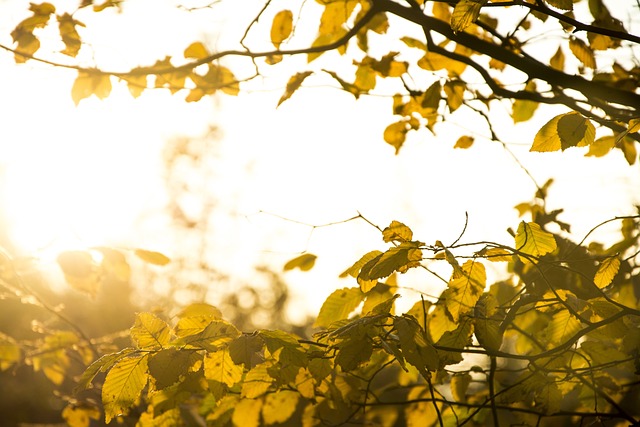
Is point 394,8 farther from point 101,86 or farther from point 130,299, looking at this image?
point 130,299

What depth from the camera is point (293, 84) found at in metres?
1.93

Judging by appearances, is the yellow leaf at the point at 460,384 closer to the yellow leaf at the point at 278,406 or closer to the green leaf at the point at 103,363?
the yellow leaf at the point at 278,406

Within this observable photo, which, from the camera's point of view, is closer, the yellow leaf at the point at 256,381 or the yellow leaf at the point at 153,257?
the yellow leaf at the point at 256,381

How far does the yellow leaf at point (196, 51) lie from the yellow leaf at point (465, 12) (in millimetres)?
1143

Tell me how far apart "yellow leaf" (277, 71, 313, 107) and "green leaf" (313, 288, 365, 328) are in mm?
714

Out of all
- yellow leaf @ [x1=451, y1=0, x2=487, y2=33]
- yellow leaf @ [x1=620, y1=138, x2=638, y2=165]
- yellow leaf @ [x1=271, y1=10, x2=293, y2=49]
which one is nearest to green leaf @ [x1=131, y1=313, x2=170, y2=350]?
yellow leaf @ [x1=451, y1=0, x2=487, y2=33]

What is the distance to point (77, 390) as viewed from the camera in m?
1.18

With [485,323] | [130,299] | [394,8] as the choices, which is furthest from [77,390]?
[130,299]

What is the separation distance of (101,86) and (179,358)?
51.2 inches

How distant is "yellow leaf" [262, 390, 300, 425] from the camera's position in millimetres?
1603

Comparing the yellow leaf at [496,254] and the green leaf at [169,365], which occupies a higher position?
the yellow leaf at [496,254]

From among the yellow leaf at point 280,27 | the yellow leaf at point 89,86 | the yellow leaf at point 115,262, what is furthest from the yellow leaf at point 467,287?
the yellow leaf at point 89,86

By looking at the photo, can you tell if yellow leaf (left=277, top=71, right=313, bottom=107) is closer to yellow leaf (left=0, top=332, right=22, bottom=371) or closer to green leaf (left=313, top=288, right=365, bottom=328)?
green leaf (left=313, top=288, right=365, bottom=328)

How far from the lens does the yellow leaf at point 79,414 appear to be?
2604 millimetres
